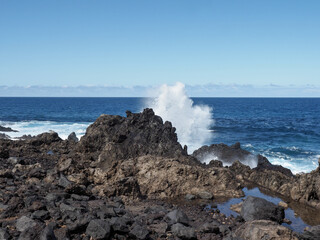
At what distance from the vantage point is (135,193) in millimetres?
11500

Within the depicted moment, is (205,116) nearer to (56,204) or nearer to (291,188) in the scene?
(291,188)

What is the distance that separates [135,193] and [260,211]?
409cm

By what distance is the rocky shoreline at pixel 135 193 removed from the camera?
771 centimetres

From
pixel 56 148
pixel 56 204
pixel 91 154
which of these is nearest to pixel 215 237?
pixel 56 204

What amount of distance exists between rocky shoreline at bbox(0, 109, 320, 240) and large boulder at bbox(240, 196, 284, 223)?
27mm

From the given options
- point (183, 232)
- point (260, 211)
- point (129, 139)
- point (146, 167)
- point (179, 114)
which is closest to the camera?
point (183, 232)

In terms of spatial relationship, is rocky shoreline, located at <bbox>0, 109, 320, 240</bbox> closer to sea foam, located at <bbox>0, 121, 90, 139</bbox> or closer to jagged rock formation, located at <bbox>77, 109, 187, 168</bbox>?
jagged rock formation, located at <bbox>77, 109, 187, 168</bbox>

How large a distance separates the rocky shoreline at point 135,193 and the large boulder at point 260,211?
0.03 meters

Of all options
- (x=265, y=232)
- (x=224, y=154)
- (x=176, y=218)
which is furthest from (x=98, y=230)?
(x=224, y=154)

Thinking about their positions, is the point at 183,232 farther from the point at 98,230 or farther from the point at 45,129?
the point at 45,129

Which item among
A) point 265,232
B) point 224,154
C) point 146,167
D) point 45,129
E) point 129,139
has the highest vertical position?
point 129,139

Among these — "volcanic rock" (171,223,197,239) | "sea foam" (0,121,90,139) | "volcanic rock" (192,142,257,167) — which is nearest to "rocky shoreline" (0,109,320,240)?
"volcanic rock" (171,223,197,239)

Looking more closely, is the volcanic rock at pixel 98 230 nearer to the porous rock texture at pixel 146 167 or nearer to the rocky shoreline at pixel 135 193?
the rocky shoreline at pixel 135 193

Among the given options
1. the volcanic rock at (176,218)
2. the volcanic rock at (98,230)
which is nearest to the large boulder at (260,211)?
the volcanic rock at (176,218)
